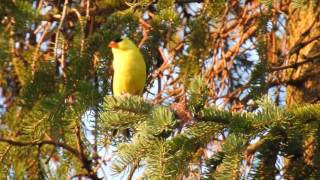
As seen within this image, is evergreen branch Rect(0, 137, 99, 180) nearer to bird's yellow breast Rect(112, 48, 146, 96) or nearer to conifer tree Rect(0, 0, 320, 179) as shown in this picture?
conifer tree Rect(0, 0, 320, 179)

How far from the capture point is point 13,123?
2.91m

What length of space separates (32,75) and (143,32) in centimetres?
95

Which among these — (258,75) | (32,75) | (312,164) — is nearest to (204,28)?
(258,75)

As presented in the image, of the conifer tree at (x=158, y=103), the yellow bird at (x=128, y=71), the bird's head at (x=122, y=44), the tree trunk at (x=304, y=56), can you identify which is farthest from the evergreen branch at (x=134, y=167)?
the tree trunk at (x=304, y=56)

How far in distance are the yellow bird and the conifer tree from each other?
0.21 feet

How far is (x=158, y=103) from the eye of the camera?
2.95 m

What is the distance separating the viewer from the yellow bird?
3.45m

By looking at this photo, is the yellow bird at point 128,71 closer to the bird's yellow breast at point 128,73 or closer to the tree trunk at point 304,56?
the bird's yellow breast at point 128,73

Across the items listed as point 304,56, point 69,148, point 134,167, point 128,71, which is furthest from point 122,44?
point 134,167

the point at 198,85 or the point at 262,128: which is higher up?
the point at 198,85

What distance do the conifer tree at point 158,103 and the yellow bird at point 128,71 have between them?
63mm

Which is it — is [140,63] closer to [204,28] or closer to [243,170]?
[204,28]

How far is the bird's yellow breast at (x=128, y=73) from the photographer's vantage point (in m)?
3.46

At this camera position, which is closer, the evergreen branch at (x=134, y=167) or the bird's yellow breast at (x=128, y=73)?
the evergreen branch at (x=134, y=167)
